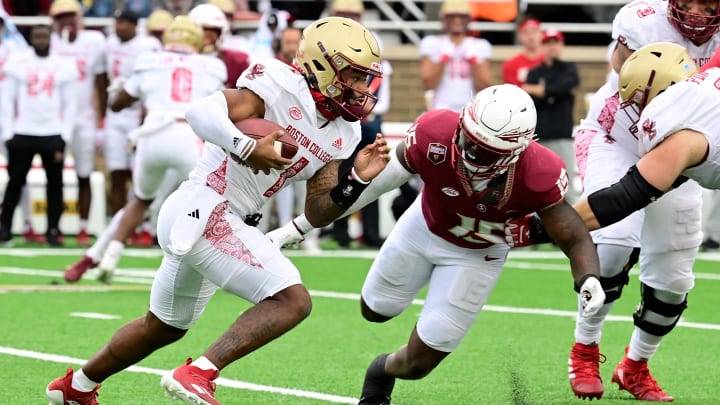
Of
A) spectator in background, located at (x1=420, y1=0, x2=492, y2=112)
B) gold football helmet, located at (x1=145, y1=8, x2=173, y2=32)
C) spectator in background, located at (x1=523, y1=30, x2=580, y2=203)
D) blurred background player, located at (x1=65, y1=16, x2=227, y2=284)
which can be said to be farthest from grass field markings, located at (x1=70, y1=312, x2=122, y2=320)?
spectator in background, located at (x1=523, y1=30, x2=580, y2=203)

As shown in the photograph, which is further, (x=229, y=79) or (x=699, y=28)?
(x=229, y=79)

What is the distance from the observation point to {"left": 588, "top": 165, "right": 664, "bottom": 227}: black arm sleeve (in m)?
4.84

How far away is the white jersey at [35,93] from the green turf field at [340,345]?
196 cm

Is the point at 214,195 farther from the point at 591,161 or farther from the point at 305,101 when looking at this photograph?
the point at 591,161

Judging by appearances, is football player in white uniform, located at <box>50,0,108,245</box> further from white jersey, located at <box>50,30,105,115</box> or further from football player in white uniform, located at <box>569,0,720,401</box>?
football player in white uniform, located at <box>569,0,720,401</box>

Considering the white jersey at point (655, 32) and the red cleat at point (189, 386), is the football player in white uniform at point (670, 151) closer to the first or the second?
the white jersey at point (655, 32)

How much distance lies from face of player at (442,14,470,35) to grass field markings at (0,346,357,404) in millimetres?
6426

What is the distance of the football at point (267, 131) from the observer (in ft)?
15.4

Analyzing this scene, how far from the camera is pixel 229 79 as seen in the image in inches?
403

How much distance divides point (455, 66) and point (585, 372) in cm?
662

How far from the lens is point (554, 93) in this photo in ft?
39.2

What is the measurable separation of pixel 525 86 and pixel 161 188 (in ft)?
13.2

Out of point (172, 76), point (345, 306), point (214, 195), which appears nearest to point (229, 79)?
point (172, 76)

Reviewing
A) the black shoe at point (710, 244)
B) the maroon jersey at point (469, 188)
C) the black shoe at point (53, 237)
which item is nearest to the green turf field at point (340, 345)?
the maroon jersey at point (469, 188)
